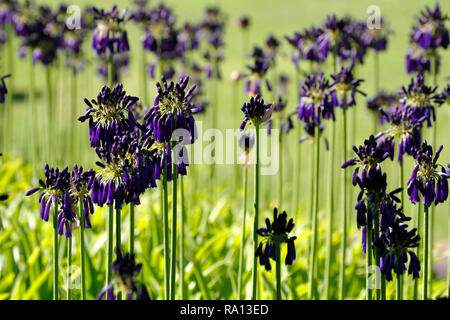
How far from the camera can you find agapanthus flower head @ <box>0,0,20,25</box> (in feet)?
26.0

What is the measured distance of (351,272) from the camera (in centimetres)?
611

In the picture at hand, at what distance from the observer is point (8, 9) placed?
815 centimetres

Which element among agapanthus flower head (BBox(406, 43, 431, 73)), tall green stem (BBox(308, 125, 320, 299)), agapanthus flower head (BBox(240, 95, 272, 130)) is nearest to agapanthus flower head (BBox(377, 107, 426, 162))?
tall green stem (BBox(308, 125, 320, 299))

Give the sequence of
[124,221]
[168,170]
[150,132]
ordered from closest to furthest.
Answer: [150,132], [168,170], [124,221]

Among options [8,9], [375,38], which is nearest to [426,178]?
[375,38]

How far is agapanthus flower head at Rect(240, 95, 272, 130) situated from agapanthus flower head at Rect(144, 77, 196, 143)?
1.09ft

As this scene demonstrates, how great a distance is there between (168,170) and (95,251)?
97.7 inches

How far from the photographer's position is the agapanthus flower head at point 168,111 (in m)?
3.14

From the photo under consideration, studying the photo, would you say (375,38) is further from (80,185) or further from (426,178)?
(80,185)

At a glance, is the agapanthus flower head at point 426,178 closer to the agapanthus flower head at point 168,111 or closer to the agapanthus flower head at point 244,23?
the agapanthus flower head at point 168,111

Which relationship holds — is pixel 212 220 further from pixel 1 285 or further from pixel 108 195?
pixel 108 195

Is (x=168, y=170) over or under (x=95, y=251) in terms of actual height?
over

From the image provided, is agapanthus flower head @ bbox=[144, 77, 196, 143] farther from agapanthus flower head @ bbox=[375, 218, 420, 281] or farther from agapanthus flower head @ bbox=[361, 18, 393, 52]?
agapanthus flower head @ bbox=[361, 18, 393, 52]

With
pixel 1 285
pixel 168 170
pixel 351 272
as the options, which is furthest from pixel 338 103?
pixel 1 285
